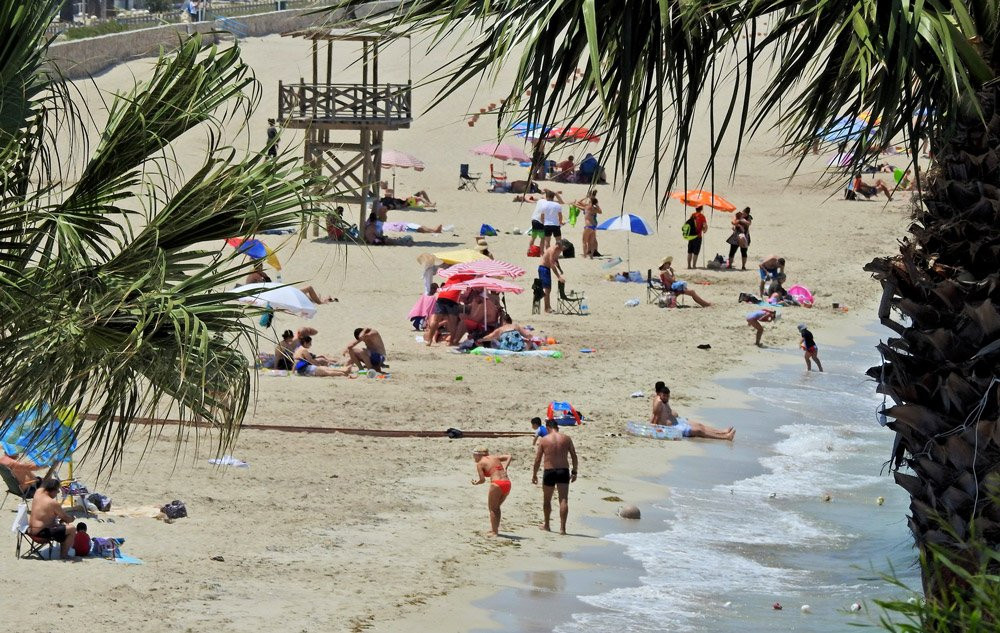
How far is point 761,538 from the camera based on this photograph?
1331cm

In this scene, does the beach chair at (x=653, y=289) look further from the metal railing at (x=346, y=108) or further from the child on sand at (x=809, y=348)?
the metal railing at (x=346, y=108)

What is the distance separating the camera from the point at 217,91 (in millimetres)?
6227

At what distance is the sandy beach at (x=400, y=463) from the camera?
981 cm

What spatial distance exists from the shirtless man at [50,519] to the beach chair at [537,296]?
1257 cm

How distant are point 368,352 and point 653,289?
8263mm

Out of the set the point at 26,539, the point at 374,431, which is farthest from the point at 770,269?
the point at 26,539

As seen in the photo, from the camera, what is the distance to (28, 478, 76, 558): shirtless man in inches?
377

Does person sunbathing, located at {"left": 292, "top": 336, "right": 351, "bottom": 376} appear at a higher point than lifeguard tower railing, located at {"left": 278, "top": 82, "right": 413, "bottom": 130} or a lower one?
lower

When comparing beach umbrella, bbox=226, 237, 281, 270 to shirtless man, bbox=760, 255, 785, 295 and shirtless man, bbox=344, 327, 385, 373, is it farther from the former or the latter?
shirtless man, bbox=760, 255, 785, 295

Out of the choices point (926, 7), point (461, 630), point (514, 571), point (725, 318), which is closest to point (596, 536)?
point (514, 571)

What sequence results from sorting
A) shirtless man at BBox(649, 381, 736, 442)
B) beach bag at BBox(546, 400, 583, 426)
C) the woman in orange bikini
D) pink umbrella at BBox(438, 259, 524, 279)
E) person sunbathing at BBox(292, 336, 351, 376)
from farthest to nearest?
1. pink umbrella at BBox(438, 259, 524, 279)
2. person sunbathing at BBox(292, 336, 351, 376)
3. shirtless man at BBox(649, 381, 736, 442)
4. beach bag at BBox(546, 400, 583, 426)
5. the woman in orange bikini

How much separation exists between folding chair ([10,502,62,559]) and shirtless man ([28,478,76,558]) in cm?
4

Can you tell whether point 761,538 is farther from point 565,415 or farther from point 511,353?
point 511,353

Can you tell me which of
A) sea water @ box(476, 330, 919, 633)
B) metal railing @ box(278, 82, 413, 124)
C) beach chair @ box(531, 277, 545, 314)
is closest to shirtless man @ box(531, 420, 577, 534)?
sea water @ box(476, 330, 919, 633)
